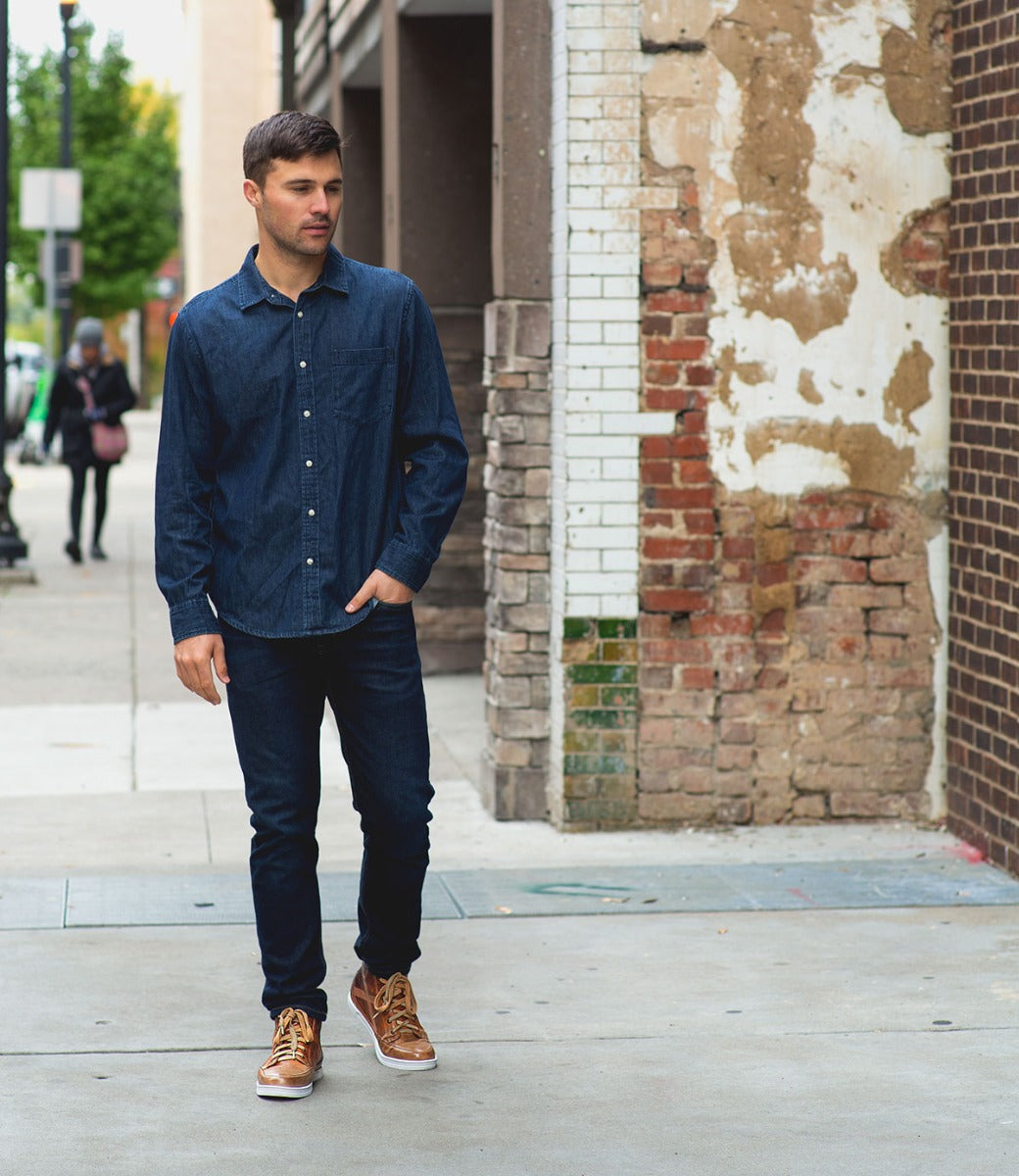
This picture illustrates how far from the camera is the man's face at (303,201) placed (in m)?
4.36

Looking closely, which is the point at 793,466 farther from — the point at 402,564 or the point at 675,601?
the point at 402,564

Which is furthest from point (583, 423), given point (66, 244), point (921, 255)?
point (66, 244)

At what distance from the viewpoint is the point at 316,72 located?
1453 cm

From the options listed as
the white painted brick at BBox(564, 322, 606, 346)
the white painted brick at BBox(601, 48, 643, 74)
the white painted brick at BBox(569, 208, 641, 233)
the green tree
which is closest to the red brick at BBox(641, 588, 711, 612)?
the white painted brick at BBox(564, 322, 606, 346)

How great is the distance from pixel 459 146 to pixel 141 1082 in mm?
6503

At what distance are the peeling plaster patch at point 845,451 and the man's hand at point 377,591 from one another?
2848 millimetres

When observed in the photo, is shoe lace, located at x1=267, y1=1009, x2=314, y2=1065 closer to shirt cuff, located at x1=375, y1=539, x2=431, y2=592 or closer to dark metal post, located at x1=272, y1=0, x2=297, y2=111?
shirt cuff, located at x1=375, y1=539, x2=431, y2=592

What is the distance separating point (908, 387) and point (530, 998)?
2881 mm

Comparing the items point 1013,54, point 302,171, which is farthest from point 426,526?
point 1013,54

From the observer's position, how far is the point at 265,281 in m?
4.48

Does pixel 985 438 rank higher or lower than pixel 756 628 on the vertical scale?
higher

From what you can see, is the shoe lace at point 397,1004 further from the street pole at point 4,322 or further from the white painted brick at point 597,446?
the street pole at point 4,322

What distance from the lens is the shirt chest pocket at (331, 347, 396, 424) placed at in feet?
14.6

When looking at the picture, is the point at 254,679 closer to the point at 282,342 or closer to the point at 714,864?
the point at 282,342
